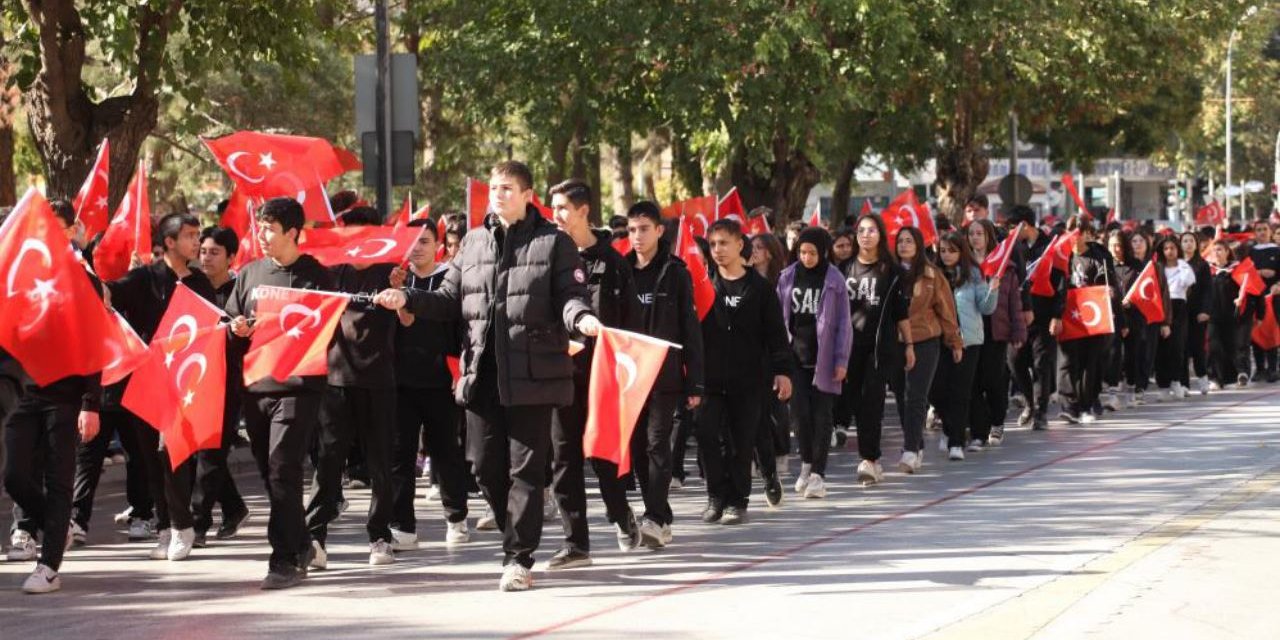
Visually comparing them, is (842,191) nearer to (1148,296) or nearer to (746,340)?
(1148,296)

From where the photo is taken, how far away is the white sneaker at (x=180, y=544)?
1075 centimetres

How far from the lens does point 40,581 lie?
9531 mm

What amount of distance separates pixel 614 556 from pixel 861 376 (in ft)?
11.8

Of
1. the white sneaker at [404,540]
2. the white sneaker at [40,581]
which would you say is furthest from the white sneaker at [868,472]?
the white sneaker at [40,581]

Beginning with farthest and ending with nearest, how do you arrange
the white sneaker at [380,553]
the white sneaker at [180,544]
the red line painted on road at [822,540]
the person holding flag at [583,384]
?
the white sneaker at [180,544] < the white sneaker at [380,553] < the person holding flag at [583,384] < the red line painted on road at [822,540]

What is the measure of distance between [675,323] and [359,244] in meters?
1.73

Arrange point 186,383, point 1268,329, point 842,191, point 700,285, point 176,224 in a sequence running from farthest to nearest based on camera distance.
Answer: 1. point 842,191
2. point 1268,329
3. point 700,285
4. point 176,224
5. point 186,383

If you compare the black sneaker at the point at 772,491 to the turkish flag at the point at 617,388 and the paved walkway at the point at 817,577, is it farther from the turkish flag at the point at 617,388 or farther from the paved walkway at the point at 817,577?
the turkish flag at the point at 617,388

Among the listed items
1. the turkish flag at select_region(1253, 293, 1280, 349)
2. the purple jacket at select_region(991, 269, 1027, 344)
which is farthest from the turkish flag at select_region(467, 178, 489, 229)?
the turkish flag at select_region(1253, 293, 1280, 349)

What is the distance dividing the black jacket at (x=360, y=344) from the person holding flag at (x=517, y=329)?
3.14 ft

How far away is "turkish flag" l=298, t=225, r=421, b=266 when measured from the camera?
419 inches

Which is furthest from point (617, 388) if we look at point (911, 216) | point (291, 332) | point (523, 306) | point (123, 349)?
point (911, 216)

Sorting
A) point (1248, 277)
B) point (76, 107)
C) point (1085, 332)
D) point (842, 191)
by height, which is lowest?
point (1085, 332)

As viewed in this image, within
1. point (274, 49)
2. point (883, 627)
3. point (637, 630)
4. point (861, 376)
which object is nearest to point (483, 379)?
point (637, 630)
